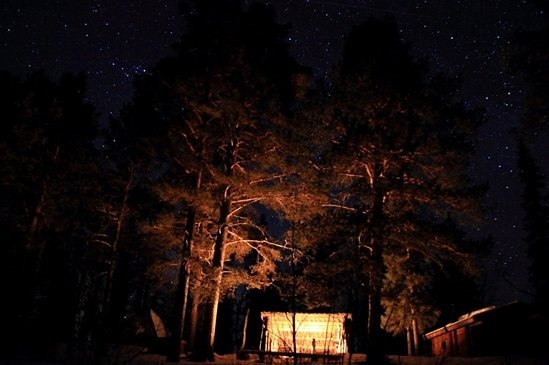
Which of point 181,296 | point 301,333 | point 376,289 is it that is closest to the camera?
point 376,289

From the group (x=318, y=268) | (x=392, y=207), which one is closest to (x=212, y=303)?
(x=318, y=268)

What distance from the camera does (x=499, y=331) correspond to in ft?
72.4

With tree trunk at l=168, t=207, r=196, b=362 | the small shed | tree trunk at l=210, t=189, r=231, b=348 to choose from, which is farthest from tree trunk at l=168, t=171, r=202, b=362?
the small shed

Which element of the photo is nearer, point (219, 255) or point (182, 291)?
point (182, 291)

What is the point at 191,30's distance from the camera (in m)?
18.7

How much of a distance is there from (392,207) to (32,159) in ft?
53.4

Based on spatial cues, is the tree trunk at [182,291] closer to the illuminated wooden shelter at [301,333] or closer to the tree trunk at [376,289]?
the illuminated wooden shelter at [301,333]

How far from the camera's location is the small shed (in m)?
21.2

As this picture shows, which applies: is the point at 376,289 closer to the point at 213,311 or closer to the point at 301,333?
the point at 213,311

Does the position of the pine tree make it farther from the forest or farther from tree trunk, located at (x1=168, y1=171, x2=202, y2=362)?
tree trunk, located at (x1=168, y1=171, x2=202, y2=362)

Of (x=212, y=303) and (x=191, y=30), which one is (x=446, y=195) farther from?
(x=191, y=30)

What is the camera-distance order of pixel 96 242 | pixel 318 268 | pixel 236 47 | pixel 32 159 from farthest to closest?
pixel 96 242 < pixel 32 159 < pixel 236 47 < pixel 318 268

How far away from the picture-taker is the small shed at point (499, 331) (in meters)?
21.2

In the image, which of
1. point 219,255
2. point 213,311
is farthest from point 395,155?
point 213,311
